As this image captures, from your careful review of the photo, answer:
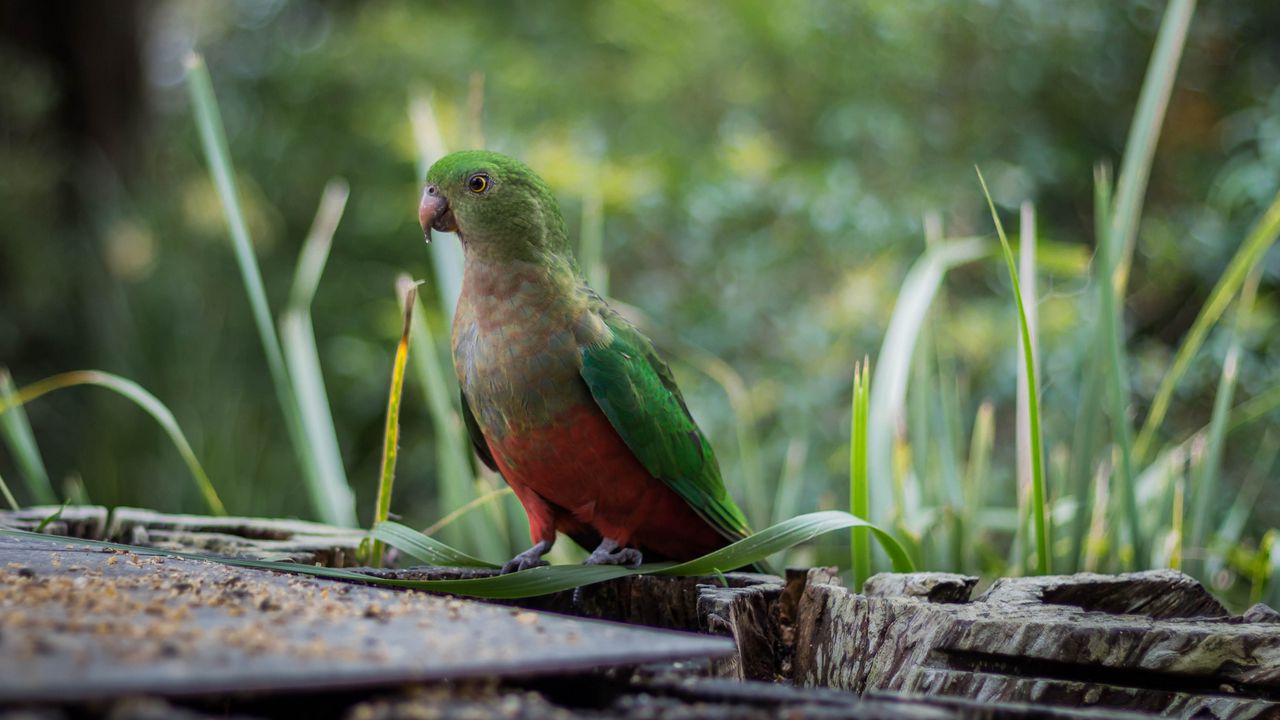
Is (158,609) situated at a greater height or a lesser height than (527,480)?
lesser

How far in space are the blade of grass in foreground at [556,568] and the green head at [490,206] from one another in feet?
1.85

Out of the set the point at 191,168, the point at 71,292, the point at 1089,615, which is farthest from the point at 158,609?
the point at 191,168

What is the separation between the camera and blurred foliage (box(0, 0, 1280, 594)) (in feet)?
13.6

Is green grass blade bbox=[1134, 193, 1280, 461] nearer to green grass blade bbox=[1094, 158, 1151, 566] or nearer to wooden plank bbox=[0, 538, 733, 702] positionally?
green grass blade bbox=[1094, 158, 1151, 566]

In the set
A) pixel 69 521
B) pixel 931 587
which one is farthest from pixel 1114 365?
pixel 69 521

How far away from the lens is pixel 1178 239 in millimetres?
4496

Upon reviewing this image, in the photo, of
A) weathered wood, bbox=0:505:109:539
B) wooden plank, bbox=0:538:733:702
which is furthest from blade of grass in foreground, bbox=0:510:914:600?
weathered wood, bbox=0:505:109:539

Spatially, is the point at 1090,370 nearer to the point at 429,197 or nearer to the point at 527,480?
the point at 527,480

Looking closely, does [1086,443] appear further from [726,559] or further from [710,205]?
[710,205]

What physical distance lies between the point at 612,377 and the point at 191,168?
241 inches

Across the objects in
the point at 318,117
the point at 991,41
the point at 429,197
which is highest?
the point at 318,117

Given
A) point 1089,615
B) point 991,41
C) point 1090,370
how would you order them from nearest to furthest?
1. point 1089,615
2. point 1090,370
3. point 991,41

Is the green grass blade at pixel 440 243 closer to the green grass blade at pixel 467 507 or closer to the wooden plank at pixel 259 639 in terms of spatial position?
the green grass blade at pixel 467 507

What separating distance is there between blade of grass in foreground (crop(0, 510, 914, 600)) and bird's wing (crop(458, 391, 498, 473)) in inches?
18.6
